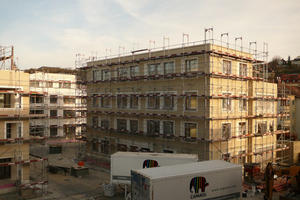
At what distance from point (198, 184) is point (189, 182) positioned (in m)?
0.53

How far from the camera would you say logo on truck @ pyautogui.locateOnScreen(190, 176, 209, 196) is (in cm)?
1306

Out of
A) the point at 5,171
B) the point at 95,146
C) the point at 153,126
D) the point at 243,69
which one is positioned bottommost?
the point at 5,171

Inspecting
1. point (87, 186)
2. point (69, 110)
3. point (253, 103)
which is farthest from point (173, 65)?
point (69, 110)

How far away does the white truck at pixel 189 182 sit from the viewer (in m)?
12.2

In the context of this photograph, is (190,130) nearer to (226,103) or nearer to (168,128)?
(168,128)

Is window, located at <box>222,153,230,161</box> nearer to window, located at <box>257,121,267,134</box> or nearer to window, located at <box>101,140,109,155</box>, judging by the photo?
window, located at <box>257,121,267,134</box>

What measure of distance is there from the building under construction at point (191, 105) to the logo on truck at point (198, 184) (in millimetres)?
7639

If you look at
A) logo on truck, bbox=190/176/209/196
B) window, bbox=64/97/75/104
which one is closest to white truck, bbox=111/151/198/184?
logo on truck, bbox=190/176/209/196

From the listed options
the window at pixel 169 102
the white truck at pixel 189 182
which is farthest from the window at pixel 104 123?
the white truck at pixel 189 182

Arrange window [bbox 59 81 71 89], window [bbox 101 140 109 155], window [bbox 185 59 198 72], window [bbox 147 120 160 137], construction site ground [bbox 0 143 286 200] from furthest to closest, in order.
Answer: window [bbox 59 81 71 89], window [bbox 101 140 109 155], window [bbox 147 120 160 137], window [bbox 185 59 198 72], construction site ground [bbox 0 143 286 200]

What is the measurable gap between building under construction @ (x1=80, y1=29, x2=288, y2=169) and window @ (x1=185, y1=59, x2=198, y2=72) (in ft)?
0.27

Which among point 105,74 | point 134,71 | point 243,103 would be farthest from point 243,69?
point 105,74

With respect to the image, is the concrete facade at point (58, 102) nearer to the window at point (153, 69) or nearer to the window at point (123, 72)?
the window at point (123, 72)

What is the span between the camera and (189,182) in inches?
511
